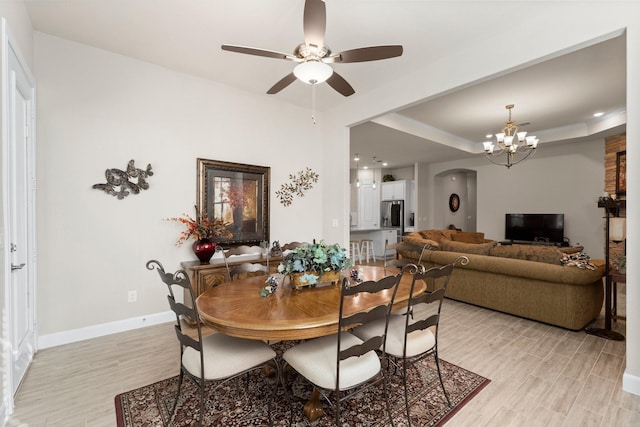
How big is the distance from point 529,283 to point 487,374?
1.68 m

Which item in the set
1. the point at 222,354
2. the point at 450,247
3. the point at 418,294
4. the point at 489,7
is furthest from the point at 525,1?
the point at 222,354

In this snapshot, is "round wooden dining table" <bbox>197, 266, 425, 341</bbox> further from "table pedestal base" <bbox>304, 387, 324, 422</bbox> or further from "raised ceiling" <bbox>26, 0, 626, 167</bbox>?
"raised ceiling" <bbox>26, 0, 626, 167</bbox>

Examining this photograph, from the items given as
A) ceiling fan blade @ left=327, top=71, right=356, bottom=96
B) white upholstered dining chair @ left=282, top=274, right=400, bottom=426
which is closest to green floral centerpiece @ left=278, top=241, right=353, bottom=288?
white upholstered dining chair @ left=282, top=274, right=400, bottom=426

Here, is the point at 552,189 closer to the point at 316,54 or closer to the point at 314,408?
the point at 316,54

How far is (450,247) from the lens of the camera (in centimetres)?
441

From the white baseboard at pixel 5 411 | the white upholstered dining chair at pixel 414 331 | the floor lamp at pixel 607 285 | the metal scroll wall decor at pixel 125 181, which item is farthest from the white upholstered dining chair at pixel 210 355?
the floor lamp at pixel 607 285

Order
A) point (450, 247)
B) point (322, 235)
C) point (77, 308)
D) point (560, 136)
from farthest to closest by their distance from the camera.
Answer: point (560, 136) < point (322, 235) < point (450, 247) < point (77, 308)

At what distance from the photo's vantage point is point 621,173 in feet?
18.0

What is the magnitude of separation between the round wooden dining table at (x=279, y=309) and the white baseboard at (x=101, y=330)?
1.73 meters

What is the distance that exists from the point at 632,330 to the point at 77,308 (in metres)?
4.76

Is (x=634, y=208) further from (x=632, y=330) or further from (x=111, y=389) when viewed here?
(x=111, y=389)

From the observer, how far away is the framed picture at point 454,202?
9.69 m

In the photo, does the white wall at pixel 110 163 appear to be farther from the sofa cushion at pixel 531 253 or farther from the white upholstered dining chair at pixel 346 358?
the sofa cushion at pixel 531 253

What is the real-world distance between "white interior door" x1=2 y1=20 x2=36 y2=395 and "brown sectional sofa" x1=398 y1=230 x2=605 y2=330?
358 centimetres
